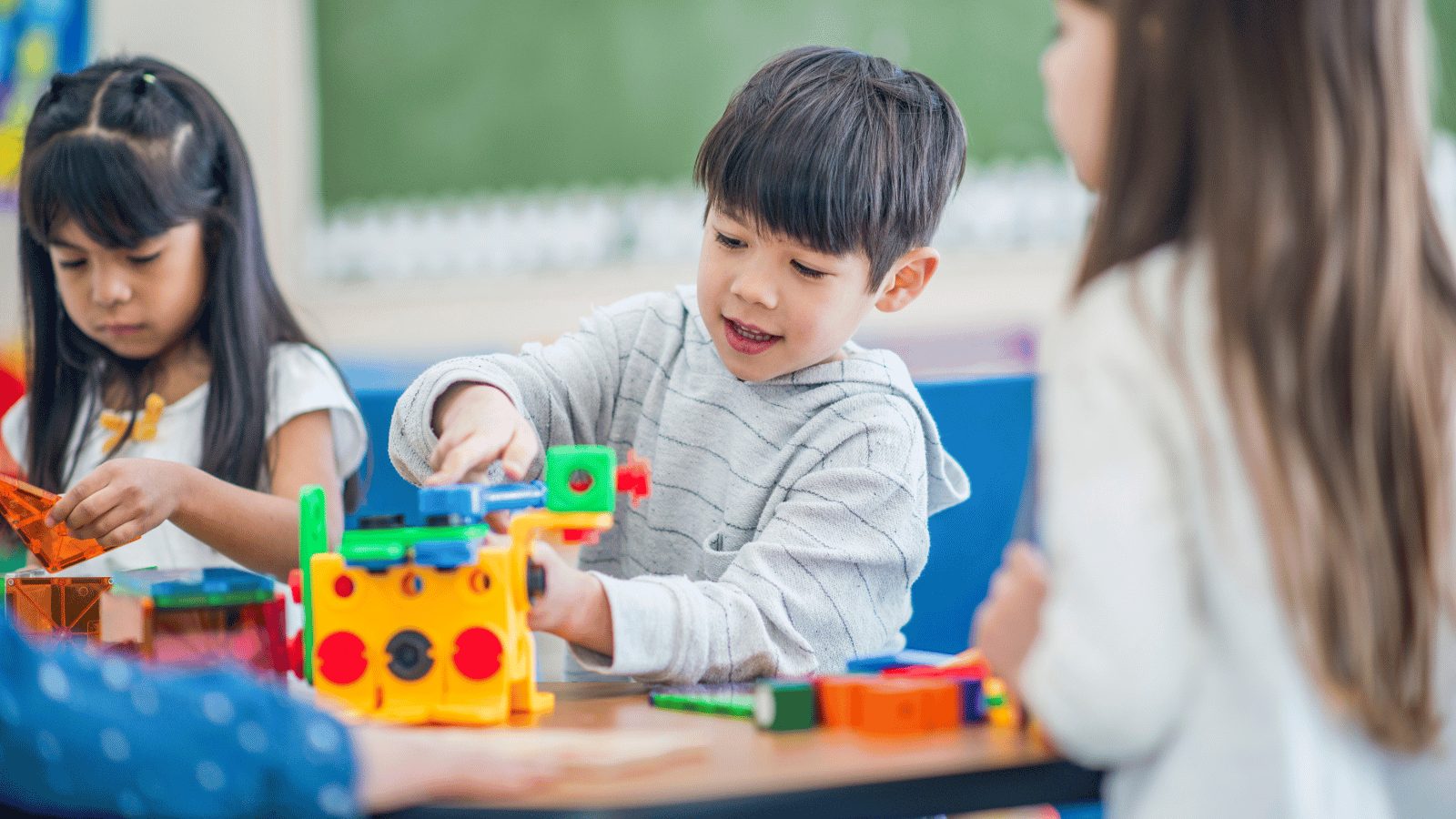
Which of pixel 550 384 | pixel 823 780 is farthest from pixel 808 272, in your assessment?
pixel 823 780

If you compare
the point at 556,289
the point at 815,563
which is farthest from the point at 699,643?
the point at 556,289

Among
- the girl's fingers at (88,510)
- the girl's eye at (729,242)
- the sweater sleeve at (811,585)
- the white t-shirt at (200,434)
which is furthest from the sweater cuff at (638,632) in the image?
the white t-shirt at (200,434)

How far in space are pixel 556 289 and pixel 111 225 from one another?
1541 mm

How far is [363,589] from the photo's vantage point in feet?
2.68

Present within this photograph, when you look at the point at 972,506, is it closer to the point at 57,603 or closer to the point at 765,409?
the point at 765,409

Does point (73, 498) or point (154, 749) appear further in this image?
point (73, 498)

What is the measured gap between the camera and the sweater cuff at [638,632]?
902 millimetres

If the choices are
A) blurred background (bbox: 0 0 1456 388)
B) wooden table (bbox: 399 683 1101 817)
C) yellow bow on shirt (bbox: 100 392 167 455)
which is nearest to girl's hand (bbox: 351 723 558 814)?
wooden table (bbox: 399 683 1101 817)

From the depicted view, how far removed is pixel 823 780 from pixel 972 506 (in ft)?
2.77

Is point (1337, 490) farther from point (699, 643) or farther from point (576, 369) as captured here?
point (576, 369)

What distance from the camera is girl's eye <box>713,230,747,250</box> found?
3.78ft

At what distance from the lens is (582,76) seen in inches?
115

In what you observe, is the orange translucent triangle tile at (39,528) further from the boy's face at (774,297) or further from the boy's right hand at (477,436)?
the boy's face at (774,297)

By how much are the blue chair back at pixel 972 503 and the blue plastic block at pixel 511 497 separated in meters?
0.61
